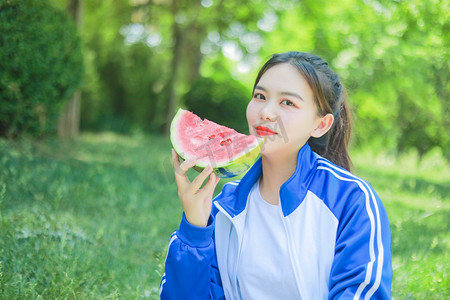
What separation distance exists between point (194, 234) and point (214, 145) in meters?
0.52

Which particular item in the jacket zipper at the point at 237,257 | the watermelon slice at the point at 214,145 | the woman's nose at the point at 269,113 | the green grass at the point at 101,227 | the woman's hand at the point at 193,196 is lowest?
the green grass at the point at 101,227

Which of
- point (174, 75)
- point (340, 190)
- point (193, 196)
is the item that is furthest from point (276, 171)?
point (174, 75)

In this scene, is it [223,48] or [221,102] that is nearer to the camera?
[221,102]

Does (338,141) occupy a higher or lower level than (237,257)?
higher

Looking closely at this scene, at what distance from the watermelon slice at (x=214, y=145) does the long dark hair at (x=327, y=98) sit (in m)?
0.39

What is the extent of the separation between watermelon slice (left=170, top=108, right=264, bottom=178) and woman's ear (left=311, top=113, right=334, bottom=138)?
395mm

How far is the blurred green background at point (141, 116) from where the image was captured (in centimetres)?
317

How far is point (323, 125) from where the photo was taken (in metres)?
2.34

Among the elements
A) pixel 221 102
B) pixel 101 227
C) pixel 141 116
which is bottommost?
pixel 141 116

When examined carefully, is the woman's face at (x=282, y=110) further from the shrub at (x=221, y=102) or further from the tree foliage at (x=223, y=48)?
the shrub at (x=221, y=102)

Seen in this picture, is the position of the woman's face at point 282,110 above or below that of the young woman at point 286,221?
above

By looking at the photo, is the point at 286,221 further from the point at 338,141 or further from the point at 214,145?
the point at 338,141

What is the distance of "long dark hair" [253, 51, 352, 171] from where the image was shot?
2.20 meters

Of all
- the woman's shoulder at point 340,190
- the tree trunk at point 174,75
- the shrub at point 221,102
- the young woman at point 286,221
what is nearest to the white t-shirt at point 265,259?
the young woman at point 286,221
